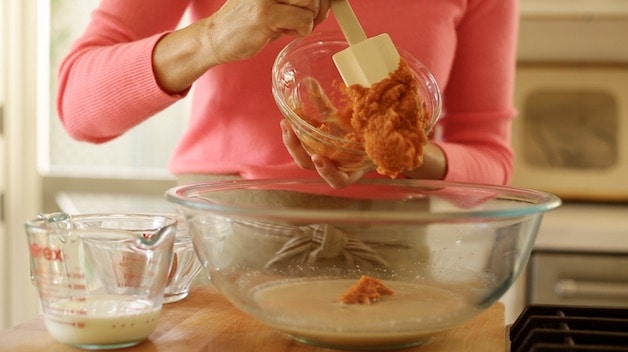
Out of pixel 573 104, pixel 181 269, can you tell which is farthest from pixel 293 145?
pixel 573 104

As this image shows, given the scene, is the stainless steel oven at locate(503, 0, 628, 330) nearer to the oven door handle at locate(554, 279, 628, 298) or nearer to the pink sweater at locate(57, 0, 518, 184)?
the oven door handle at locate(554, 279, 628, 298)

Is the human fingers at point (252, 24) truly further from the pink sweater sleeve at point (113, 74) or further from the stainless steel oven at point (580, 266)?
the stainless steel oven at point (580, 266)

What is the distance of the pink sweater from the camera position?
3.36 ft

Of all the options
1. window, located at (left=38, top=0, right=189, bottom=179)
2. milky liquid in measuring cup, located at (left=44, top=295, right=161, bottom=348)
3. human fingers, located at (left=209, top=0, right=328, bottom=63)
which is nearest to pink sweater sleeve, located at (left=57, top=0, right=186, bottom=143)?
human fingers, located at (left=209, top=0, right=328, bottom=63)

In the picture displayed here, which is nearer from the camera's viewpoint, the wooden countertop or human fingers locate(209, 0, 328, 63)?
the wooden countertop

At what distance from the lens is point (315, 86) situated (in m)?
0.95

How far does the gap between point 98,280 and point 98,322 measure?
0.05 m

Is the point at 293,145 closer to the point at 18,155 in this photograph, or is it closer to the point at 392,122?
the point at 392,122

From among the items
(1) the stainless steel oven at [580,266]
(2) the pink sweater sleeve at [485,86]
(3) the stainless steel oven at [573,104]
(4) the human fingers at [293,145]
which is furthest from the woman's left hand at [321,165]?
(3) the stainless steel oven at [573,104]

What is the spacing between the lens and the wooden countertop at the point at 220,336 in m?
0.68

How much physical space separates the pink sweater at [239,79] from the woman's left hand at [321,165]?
0.57 feet

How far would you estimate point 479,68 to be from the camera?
122 centimetres

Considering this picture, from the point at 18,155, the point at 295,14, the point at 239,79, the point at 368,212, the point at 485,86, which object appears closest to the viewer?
the point at 368,212

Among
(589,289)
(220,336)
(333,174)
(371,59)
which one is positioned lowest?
(589,289)
